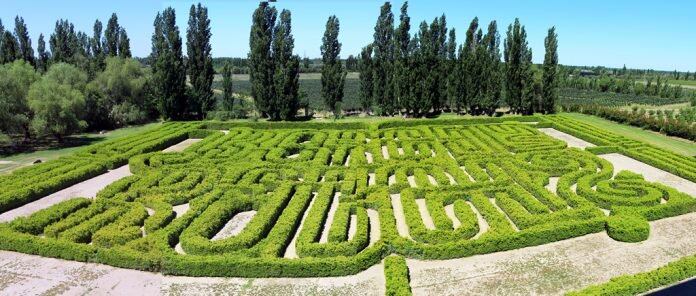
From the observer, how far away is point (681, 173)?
27656 millimetres

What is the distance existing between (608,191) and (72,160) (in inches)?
1283

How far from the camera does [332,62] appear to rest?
52.5 metres

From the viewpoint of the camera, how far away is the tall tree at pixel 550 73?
50188 millimetres

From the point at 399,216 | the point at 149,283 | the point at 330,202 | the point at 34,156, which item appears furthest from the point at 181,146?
the point at 149,283

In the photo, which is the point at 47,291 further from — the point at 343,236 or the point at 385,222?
the point at 385,222

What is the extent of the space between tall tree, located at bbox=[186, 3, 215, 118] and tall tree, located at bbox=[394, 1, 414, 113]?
21409 millimetres

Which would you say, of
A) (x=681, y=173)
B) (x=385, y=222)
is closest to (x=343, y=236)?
(x=385, y=222)

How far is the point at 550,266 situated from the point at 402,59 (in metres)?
38.0

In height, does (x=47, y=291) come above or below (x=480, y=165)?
below

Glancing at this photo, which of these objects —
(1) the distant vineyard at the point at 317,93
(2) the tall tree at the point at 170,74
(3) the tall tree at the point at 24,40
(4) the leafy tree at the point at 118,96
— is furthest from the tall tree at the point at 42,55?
(1) the distant vineyard at the point at 317,93

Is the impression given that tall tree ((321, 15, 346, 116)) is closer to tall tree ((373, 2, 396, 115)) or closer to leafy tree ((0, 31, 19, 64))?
tall tree ((373, 2, 396, 115))

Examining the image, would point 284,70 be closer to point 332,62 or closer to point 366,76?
point 332,62

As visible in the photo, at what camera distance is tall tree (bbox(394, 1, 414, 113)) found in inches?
2034

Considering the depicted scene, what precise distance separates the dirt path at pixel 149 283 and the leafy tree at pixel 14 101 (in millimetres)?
24600
